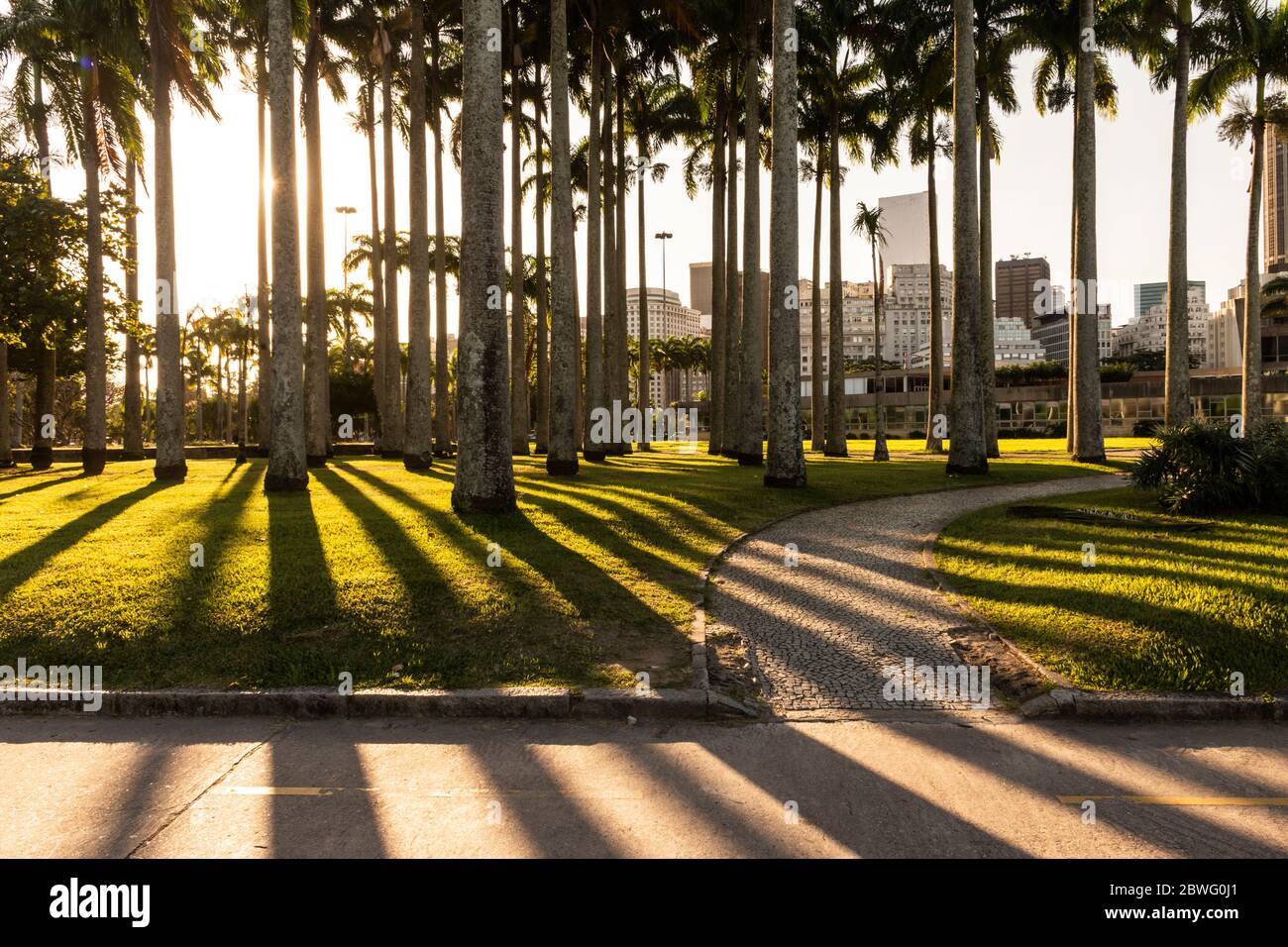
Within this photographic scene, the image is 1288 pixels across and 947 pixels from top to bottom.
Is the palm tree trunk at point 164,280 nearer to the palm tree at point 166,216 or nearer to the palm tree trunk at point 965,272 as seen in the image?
the palm tree at point 166,216

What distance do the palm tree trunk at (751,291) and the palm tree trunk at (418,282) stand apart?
10.4 meters

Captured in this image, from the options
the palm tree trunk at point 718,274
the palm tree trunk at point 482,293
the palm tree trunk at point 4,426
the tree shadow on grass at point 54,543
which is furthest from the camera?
the palm tree trunk at point 718,274

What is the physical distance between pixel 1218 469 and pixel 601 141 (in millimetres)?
26405

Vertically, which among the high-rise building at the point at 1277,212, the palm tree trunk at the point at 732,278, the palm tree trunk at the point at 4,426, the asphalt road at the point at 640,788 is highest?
the high-rise building at the point at 1277,212

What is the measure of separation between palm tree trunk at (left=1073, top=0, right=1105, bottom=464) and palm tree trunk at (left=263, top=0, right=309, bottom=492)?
2447cm

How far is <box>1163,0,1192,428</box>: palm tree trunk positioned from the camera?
2678 centimetres

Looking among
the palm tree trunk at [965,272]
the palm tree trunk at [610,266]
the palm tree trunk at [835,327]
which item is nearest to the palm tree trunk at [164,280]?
the palm tree trunk at [610,266]

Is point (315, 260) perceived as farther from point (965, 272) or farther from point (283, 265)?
point (965, 272)

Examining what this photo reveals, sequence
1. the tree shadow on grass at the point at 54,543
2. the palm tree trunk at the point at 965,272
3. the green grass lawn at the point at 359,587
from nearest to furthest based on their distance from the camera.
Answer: the green grass lawn at the point at 359,587 → the tree shadow on grass at the point at 54,543 → the palm tree trunk at the point at 965,272

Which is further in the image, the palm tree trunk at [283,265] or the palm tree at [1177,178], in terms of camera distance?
the palm tree at [1177,178]

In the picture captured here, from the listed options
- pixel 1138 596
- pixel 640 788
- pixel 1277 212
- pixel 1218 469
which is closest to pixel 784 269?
pixel 1218 469

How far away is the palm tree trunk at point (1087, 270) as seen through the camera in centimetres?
2534

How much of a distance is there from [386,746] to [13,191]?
796 inches

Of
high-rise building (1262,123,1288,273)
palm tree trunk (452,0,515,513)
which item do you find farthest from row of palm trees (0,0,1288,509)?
high-rise building (1262,123,1288,273)
